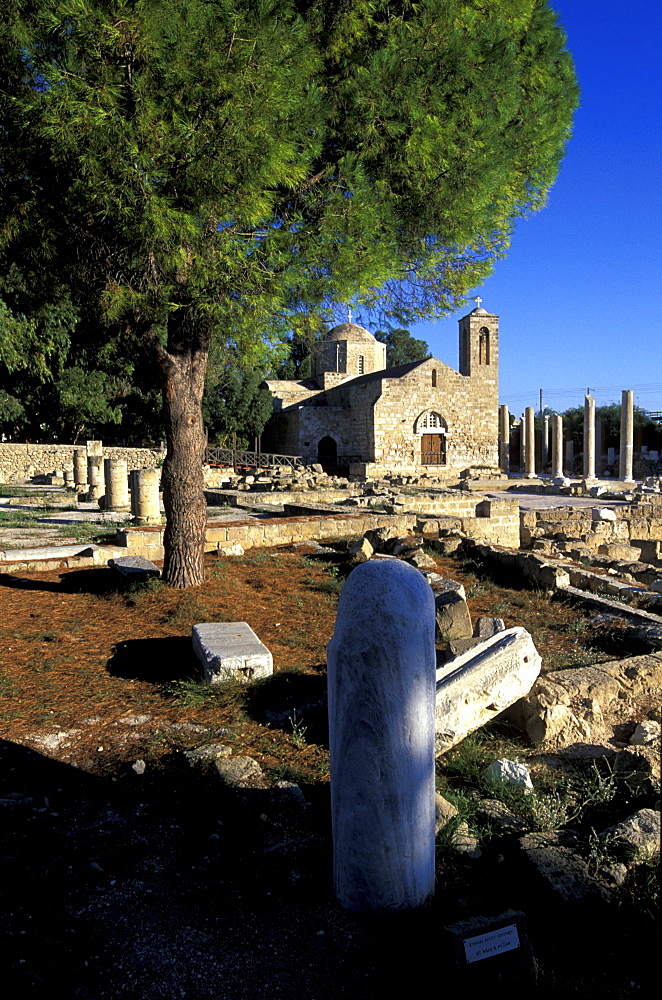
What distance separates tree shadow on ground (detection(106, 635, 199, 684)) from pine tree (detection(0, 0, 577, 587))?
66.6 inches

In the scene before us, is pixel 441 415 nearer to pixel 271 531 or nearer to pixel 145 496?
pixel 145 496

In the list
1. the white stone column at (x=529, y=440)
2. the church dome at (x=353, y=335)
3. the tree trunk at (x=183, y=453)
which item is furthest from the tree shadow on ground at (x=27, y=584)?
the church dome at (x=353, y=335)

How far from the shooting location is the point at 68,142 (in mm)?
5402

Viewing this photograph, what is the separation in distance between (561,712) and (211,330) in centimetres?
476

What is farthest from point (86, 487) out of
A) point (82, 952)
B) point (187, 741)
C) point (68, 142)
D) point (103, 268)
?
point (82, 952)

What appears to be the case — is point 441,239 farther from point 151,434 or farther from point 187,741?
point 151,434

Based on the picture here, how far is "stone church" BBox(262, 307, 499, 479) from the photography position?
35.1m

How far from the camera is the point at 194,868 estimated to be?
267 centimetres

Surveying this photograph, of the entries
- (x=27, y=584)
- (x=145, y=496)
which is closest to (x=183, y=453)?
(x=27, y=584)

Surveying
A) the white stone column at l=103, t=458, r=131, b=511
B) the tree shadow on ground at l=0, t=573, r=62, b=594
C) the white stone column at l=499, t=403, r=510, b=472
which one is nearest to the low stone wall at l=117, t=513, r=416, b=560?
the tree shadow on ground at l=0, t=573, r=62, b=594

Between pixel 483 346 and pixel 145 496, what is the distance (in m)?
28.1

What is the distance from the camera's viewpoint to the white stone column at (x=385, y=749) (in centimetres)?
238

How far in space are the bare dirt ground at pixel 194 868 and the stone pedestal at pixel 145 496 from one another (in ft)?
25.4

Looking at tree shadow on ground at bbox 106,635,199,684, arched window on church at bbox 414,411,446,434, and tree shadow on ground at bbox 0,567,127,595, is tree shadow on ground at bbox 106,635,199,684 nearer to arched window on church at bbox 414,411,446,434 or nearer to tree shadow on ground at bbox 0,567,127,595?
tree shadow on ground at bbox 0,567,127,595
